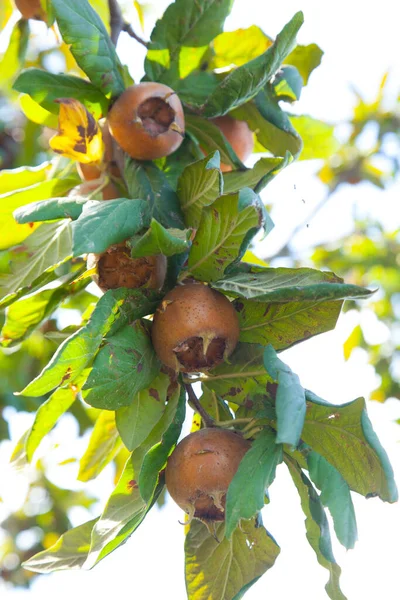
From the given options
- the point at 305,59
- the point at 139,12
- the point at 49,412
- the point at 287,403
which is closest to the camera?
the point at 287,403

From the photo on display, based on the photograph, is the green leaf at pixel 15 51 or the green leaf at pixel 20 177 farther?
the green leaf at pixel 15 51

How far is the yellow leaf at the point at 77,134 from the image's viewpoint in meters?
1.56

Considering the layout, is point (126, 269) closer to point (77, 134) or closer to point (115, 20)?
point (77, 134)

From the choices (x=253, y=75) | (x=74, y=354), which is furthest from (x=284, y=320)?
(x=253, y=75)

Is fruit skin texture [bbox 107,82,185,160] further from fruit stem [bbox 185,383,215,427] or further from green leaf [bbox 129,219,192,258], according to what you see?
fruit stem [bbox 185,383,215,427]

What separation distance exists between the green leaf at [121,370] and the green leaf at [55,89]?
56 centimetres

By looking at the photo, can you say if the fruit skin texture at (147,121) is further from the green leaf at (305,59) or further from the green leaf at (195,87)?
the green leaf at (305,59)

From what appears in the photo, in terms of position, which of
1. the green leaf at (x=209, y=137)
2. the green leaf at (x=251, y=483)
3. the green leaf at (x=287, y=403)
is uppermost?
the green leaf at (x=209, y=137)

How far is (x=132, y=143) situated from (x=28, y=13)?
75cm

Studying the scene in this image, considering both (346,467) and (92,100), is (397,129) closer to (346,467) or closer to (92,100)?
(92,100)

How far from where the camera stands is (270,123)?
5.85 ft

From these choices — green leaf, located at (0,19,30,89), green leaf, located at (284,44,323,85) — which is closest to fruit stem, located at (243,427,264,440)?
green leaf, located at (284,44,323,85)

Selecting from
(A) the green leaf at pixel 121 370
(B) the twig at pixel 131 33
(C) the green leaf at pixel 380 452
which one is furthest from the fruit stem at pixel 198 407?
(B) the twig at pixel 131 33

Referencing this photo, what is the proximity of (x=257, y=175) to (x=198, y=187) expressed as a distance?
0.15 m
